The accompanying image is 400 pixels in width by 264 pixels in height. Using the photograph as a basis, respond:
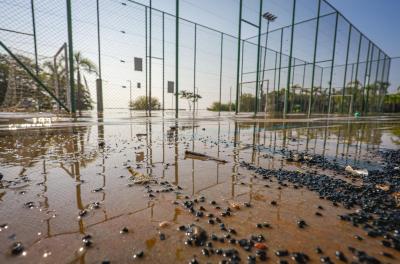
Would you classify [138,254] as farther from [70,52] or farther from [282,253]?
[70,52]

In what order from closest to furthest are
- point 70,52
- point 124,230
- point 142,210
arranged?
point 124,230, point 142,210, point 70,52

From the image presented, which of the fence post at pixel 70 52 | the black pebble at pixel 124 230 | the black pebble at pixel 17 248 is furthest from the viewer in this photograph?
the fence post at pixel 70 52

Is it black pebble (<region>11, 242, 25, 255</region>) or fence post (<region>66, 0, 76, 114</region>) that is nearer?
black pebble (<region>11, 242, 25, 255</region>)

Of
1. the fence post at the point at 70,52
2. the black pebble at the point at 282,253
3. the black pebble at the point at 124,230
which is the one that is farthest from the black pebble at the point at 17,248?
the fence post at the point at 70,52

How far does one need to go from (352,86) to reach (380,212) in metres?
29.7

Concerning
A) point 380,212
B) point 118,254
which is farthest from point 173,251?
point 380,212

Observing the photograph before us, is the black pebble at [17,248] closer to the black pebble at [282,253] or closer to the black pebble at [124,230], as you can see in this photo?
the black pebble at [124,230]

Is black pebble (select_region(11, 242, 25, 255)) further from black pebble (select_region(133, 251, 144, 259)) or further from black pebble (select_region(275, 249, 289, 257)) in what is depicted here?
black pebble (select_region(275, 249, 289, 257))

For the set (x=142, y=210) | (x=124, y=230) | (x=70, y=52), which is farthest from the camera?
(x=70, y=52)

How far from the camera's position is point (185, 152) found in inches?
119

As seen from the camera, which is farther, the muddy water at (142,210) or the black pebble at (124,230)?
the black pebble at (124,230)

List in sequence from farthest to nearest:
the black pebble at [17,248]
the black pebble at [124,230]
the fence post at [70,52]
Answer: the fence post at [70,52] < the black pebble at [124,230] < the black pebble at [17,248]

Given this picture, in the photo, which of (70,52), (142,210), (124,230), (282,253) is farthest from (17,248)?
(70,52)

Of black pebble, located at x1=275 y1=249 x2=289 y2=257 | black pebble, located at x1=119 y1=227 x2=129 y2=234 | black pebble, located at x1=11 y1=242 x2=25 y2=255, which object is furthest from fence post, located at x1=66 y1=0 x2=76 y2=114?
black pebble, located at x1=275 y1=249 x2=289 y2=257
